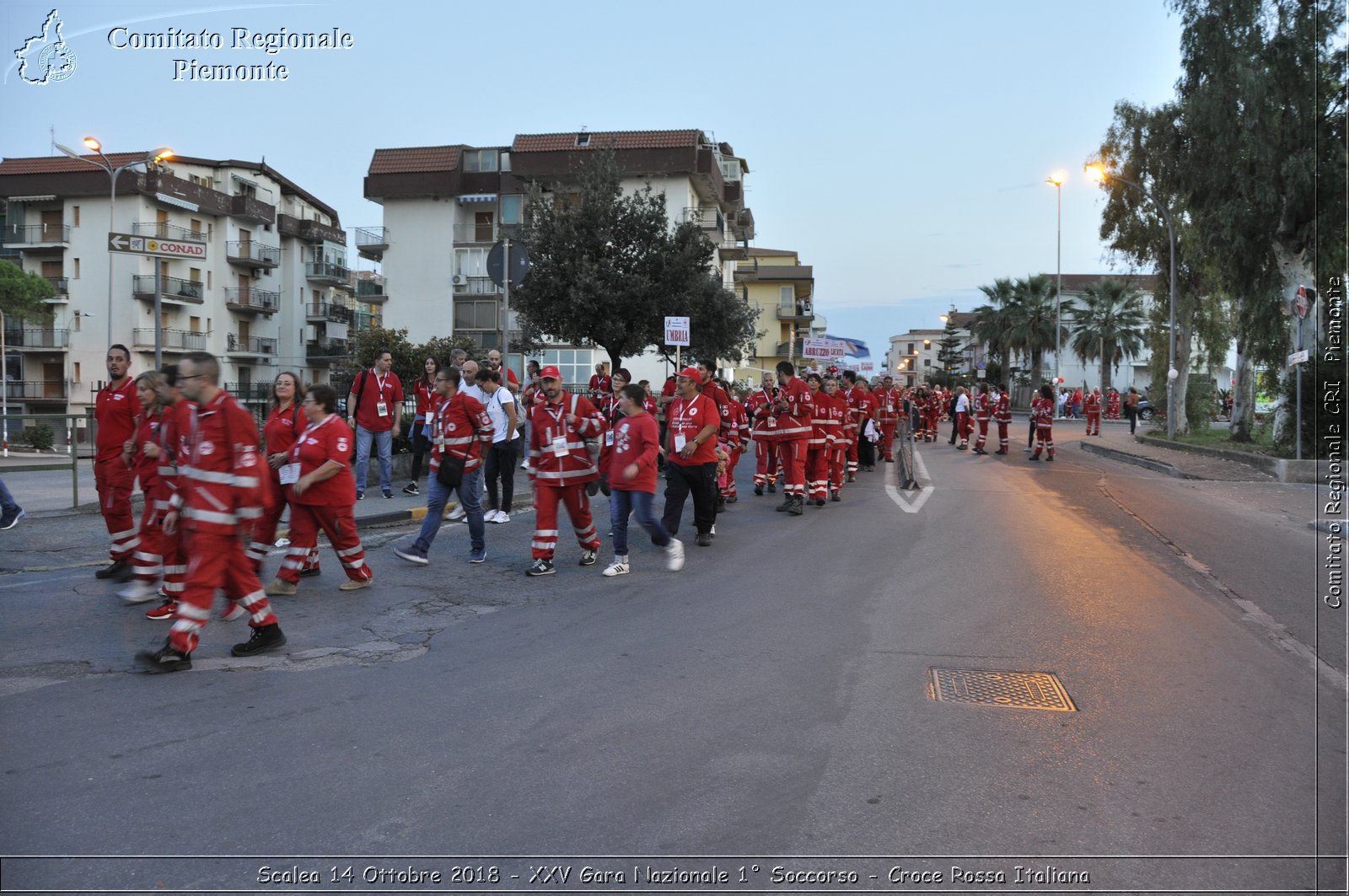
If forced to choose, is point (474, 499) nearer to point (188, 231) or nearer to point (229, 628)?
point (229, 628)

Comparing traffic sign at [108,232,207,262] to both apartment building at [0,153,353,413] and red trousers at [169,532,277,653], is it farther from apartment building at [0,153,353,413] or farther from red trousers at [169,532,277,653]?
apartment building at [0,153,353,413]

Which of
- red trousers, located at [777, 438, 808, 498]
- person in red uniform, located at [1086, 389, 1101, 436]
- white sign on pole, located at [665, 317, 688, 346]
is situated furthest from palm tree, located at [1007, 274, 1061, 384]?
red trousers, located at [777, 438, 808, 498]

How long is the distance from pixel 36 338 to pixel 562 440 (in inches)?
2186

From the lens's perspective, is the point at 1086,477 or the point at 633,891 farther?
the point at 1086,477

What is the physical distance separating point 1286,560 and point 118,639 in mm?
10707

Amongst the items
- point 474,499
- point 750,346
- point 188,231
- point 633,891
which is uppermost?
point 188,231

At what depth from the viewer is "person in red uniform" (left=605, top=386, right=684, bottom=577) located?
927 cm

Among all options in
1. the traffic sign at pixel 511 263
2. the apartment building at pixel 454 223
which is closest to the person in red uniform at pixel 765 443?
the traffic sign at pixel 511 263

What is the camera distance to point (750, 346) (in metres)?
41.1

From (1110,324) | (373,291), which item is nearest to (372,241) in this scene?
(373,291)

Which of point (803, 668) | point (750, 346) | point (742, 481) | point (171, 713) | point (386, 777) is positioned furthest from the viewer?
point (750, 346)

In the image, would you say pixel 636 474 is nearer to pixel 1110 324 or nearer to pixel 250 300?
pixel 250 300

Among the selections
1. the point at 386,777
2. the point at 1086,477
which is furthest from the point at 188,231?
the point at 386,777

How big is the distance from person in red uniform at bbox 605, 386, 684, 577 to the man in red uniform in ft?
13.2
